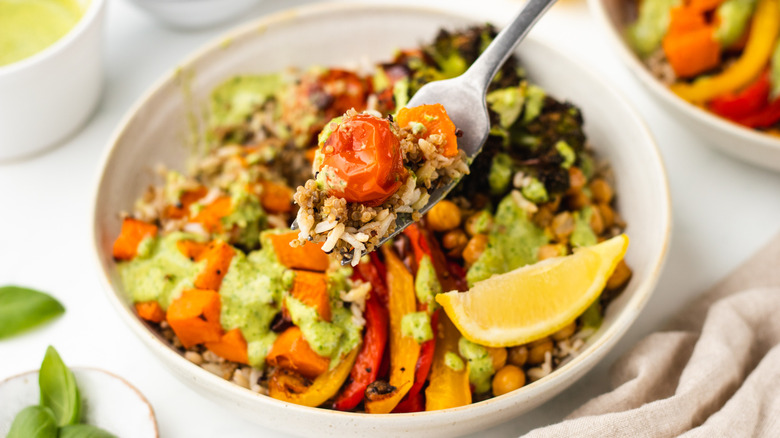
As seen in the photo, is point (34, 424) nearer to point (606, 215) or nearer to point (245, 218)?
point (245, 218)

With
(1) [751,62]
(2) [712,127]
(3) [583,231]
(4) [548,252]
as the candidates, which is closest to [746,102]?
(1) [751,62]

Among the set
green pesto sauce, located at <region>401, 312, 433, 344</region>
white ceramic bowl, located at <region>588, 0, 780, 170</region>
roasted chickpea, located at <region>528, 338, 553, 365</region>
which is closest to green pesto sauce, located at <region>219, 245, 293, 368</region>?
green pesto sauce, located at <region>401, 312, 433, 344</region>

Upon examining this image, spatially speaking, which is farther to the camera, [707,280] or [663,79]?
[663,79]

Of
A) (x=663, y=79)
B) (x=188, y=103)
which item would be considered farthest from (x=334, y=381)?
(x=663, y=79)

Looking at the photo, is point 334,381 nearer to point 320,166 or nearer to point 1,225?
point 320,166

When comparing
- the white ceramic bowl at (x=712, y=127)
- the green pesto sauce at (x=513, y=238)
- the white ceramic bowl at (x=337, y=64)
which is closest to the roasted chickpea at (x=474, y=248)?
the green pesto sauce at (x=513, y=238)

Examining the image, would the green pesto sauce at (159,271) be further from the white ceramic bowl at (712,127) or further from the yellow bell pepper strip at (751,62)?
the yellow bell pepper strip at (751,62)

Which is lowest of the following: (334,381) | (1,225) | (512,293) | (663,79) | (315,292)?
(1,225)

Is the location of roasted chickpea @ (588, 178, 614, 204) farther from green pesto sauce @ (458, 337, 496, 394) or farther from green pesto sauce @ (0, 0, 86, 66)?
green pesto sauce @ (0, 0, 86, 66)
